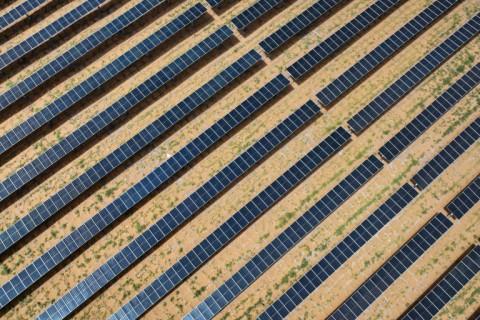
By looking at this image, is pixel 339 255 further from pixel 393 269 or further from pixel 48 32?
pixel 48 32

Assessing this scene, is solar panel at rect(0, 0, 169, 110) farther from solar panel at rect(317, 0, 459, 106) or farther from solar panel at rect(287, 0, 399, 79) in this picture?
solar panel at rect(317, 0, 459, 106)

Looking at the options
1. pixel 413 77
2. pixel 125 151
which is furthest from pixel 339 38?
pixel 125 151

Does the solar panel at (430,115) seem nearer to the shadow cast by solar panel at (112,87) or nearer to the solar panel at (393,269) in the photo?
the solar panel at (393,269)

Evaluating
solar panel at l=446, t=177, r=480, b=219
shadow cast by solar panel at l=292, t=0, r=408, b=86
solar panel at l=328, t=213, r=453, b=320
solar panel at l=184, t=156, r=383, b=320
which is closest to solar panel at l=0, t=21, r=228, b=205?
shadow cast by solar panel at l=292, t=0, r=408, b=86

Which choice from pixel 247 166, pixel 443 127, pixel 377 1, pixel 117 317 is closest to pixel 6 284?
pixel 117 317

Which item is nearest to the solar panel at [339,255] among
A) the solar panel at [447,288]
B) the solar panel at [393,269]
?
the solar panel at [393,269]

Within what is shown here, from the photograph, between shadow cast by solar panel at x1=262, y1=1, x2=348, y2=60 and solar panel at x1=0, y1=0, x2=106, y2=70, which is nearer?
solar panel at x1=0, y1=0, x2=106, y2=70

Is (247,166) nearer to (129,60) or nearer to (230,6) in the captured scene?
(129,60)
